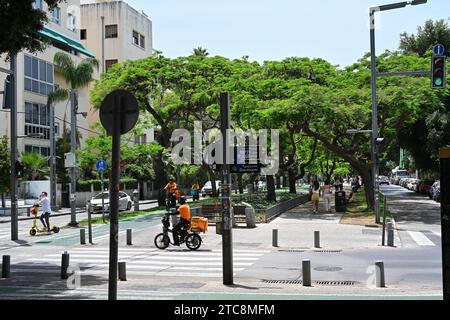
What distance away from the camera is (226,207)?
1134 centimetres

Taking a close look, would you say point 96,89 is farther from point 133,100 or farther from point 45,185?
point 133,100

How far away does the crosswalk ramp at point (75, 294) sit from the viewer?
32.7 feet

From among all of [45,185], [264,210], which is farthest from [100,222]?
[45,185]

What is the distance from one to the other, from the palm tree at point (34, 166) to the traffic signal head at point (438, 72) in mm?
30256

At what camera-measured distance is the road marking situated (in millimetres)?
18453

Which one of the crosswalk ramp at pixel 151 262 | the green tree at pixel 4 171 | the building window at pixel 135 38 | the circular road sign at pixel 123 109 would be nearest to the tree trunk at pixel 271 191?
the green tree at pixel 4 171

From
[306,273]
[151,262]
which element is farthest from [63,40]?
[306,273]

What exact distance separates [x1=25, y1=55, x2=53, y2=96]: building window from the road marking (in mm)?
31956

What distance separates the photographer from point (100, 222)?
27.7 meters

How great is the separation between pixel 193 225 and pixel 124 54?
4466cm

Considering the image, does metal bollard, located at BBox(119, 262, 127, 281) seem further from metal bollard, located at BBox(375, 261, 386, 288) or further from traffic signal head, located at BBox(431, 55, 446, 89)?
traffic signal head, located at BBox(431, 55, 446, 89)

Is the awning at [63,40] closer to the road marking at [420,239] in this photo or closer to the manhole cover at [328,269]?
the road marking at [420,239]

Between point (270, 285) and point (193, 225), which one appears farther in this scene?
point (193, 225)

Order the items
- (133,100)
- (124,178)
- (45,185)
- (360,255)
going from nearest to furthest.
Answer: (133,100)
(360,255)
(45,185)
(124,178)
